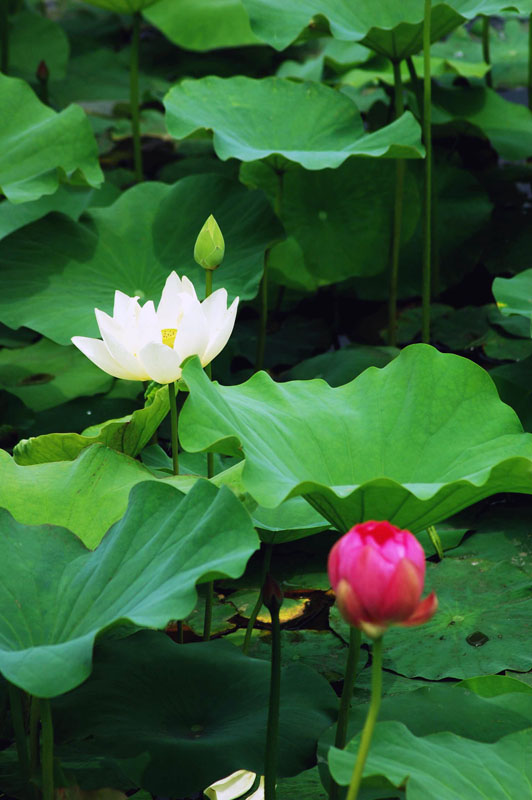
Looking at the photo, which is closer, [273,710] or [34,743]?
[273,710]

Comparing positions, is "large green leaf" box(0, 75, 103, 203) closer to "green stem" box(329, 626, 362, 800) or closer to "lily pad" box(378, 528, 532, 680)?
"lily pad" box(378, 528, 532, 680)

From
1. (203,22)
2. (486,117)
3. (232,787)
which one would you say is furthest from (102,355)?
(203,22)

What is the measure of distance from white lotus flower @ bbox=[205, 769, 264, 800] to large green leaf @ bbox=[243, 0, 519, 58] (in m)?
1.55

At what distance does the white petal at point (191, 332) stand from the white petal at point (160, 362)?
0.02m

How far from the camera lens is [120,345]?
4.12ft

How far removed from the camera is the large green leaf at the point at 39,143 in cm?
215

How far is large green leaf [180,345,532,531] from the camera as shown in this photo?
3.58 feet

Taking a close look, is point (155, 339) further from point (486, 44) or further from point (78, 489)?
point (486, 44)

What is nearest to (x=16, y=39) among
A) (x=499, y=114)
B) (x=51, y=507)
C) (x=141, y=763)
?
(x=499, y=114)

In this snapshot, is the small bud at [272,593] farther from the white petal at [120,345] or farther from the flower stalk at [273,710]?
the white petal at [120,345]

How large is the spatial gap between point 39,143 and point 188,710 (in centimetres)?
146

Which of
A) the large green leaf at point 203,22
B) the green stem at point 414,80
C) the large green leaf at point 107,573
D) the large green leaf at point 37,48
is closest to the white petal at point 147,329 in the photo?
the large green leaf at point 107,573

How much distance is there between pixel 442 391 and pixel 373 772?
0.60 meters

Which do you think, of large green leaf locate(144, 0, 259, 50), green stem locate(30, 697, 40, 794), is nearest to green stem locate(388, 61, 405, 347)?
large green leaf locate(144, 0, 259, 50)
